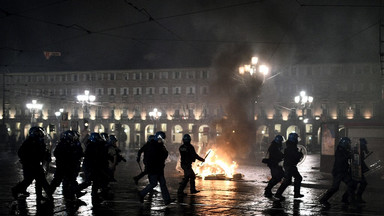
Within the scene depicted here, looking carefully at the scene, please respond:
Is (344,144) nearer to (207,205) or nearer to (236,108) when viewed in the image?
(207,205)

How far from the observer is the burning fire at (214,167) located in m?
16.8

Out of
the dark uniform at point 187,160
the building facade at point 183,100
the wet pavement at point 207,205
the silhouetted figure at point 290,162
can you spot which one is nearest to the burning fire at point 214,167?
the wet pavement at point 207,205

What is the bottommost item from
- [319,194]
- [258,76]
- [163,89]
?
[319,194]

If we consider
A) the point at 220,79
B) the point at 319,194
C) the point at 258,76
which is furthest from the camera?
Answer: the point at 220,79

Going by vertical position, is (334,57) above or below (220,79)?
above

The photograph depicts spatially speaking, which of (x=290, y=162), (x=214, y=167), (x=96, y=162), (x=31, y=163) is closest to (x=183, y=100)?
(x=214, y=167)

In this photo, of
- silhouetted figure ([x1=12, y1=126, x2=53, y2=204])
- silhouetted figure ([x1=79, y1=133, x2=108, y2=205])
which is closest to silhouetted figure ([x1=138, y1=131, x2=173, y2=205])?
silhouetted figure ([x1=79, y1=133, x2=108, y2=205])

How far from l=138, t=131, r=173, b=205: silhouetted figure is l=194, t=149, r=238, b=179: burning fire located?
Result: 633 centimetres

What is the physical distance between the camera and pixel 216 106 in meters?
82.3

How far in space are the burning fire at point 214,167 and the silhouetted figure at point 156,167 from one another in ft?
20.8

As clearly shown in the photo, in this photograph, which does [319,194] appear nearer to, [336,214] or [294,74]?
[336,214]

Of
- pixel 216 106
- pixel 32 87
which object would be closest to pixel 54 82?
pixel 32 87

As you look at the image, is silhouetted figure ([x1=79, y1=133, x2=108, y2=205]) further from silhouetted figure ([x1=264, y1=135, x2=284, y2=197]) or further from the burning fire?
the burning fire

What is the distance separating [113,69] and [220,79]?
187ft
